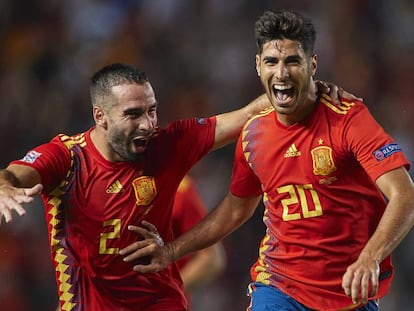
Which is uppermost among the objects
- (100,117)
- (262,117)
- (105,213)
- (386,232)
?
(100,117)

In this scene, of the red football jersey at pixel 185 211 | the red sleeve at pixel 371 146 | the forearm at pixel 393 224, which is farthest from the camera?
the red football jersey at pixel 185 211

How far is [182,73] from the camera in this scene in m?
11.8

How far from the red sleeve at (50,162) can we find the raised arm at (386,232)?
177 cm

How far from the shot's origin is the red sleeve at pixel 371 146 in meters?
5.42

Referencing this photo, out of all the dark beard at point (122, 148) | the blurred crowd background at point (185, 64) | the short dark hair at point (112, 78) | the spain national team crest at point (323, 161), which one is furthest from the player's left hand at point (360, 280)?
the blurred crowd background at point (185, 64)

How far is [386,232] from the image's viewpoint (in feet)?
17.2

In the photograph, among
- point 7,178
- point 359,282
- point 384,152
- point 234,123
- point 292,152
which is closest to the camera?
point 359,282

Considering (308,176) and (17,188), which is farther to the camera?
(308,176)

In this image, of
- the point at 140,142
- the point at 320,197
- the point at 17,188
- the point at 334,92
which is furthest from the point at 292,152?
the point at 17,188

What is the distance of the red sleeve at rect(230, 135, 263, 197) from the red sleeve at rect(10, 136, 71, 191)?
0.94 metres

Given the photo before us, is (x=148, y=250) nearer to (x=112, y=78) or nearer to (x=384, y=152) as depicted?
(x=112, y=78)

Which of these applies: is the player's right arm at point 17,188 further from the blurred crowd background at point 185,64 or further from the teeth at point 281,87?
the blurred crowd background at point 185,64

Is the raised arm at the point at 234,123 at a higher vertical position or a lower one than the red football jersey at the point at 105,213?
higher

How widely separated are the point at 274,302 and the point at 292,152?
81cm
